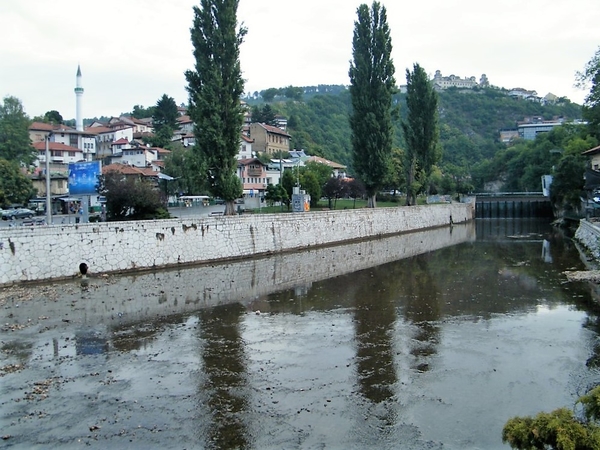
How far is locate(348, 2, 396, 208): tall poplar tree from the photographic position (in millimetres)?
43719

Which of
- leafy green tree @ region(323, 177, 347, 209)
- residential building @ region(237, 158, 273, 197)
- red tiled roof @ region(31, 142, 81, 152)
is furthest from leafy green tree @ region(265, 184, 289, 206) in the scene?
red tiled roof @ region(31, 142, 81, 152)

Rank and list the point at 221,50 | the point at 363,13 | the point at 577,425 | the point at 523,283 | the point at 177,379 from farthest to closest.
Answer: the point at 363,13
the point at 221,50
the point at 523,283
the point at 177,379
the point at 577,425

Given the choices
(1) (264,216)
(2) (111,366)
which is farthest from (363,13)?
(2) (111,366)

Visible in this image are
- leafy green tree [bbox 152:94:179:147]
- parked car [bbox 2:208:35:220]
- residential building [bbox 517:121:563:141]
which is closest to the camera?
parked car [bbox 2:208:35:220]

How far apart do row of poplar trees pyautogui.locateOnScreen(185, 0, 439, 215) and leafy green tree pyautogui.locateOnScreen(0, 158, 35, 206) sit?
80.5ft

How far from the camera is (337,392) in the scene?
10.3 meters

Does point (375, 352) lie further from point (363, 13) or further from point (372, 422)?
point (363, 13)

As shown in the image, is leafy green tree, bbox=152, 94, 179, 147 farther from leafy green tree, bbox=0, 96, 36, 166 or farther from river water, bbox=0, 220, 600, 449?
river water, bbox=0, 220, 600, 449

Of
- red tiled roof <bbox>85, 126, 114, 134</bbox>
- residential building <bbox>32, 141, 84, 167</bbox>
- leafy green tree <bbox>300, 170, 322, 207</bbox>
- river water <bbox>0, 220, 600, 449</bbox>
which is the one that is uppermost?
red tiled roof <bbox>85, 126, 114, 134</bbox>

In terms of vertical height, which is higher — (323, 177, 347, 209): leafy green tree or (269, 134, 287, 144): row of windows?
(269, 134, 287, 144): row of windows

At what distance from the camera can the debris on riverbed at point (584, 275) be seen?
73.7ft

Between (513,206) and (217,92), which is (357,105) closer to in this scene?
(217,92)

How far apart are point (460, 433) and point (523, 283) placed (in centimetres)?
1599

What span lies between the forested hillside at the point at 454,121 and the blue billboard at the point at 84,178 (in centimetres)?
6966
